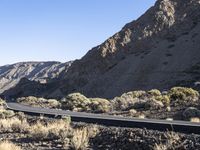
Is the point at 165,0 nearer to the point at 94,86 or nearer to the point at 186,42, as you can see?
the point at 186,42

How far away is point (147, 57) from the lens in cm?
8338

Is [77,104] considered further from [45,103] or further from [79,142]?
[79,142]

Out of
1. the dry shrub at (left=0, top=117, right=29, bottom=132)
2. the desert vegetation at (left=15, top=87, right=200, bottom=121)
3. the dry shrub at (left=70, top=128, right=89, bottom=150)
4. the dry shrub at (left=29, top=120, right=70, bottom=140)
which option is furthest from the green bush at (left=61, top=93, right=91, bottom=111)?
the dry shrub at (left=70, top=128, right=89, bottom=150)

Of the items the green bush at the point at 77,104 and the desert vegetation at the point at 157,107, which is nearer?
the desert vegetation at the point at 157,107

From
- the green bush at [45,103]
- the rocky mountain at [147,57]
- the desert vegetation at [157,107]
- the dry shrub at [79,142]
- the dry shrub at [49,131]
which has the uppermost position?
the rocky mountain at [147,57]

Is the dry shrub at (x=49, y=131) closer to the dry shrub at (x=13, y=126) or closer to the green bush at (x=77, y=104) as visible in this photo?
the dry shrub at (x=13, y=126)

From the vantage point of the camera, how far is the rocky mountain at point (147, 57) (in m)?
74.4

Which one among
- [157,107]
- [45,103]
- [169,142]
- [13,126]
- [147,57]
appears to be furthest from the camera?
[147,57]

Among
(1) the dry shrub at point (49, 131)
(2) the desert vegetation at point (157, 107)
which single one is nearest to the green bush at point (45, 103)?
(2) the desert vegetation at point (157, 107)

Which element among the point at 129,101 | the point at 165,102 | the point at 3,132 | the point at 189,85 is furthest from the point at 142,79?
the point at 3,132

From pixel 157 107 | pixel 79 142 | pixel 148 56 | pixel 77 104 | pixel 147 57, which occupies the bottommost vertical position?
pixel 79 142

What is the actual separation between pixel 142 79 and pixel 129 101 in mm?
36246

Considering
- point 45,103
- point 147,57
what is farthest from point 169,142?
point 147,57

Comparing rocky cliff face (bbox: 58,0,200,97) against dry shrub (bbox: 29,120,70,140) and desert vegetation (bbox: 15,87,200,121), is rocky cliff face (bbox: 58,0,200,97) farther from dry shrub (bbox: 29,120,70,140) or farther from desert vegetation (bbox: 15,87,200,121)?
dry shrub (bbox: 29,120,70,140)
